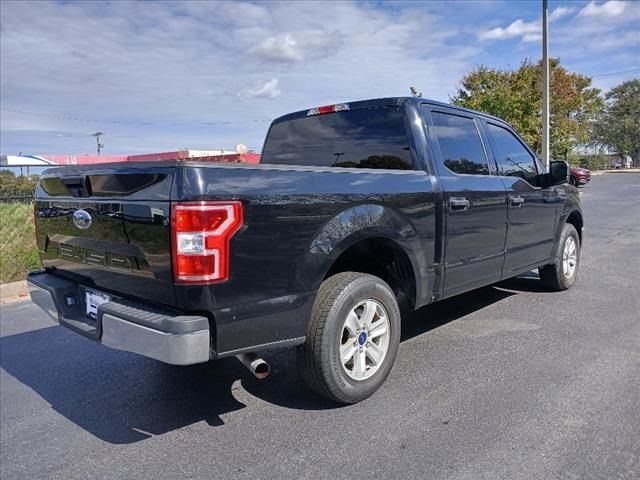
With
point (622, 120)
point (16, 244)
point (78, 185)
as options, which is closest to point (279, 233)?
point (78, 185)

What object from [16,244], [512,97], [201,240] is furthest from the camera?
[512,97]

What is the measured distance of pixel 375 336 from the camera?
3479 mm

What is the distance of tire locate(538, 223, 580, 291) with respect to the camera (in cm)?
582

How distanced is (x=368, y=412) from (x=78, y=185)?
2.35 m

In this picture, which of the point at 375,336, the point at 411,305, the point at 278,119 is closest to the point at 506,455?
the point at 375,336

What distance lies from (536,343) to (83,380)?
371 cm

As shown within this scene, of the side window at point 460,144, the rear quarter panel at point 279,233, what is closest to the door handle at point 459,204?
the side window at point 460,144

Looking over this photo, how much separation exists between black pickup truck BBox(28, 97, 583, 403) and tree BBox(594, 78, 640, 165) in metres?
72.1

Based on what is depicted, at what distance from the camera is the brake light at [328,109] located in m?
4.33

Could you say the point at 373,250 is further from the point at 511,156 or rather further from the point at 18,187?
the point at 18,187

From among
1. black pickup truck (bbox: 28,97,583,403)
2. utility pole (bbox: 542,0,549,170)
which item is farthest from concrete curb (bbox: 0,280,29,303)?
utility pole (bbox: 542,0,549,170)

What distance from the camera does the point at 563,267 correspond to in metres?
5.91

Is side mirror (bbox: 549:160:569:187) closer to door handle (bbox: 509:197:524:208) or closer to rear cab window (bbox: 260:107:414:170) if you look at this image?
door handle (bbox: 509:197:524:208)

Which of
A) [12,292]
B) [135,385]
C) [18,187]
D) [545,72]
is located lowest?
[135,385]
